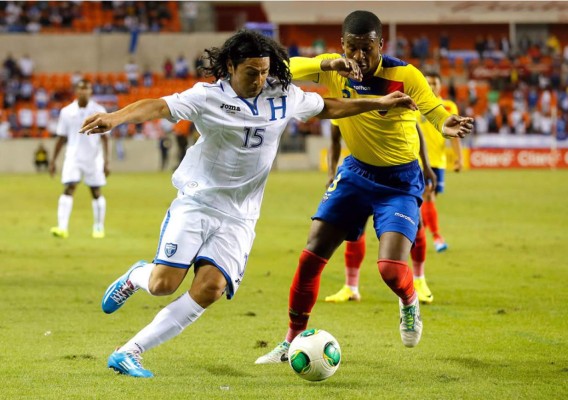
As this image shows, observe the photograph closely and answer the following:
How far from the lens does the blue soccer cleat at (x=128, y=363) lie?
628 centimetres

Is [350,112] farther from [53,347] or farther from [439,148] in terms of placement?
[439,148]

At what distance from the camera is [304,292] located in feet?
23.8

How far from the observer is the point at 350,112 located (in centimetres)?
654

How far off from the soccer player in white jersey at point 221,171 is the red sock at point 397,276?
42.0 inches

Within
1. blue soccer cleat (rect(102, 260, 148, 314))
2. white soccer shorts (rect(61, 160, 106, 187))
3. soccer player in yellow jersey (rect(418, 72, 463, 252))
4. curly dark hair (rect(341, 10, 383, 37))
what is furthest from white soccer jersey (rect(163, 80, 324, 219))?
white soccer shorts (rect(61, 160, 106, 187))

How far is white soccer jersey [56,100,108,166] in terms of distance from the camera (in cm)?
1658

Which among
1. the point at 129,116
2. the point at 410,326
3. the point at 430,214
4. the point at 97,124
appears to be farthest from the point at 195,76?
the point at 97,124

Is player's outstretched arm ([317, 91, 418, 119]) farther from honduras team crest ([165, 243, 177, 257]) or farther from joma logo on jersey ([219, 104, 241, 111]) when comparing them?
honduras team crest ([165, 243, 177, 257])

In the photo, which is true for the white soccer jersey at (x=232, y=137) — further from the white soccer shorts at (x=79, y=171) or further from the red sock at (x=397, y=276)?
the white soccer shorts at (x=79, y=171)

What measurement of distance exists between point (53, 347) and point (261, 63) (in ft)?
9.50

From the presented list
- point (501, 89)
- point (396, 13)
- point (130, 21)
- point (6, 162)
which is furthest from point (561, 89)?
point (6, 162)

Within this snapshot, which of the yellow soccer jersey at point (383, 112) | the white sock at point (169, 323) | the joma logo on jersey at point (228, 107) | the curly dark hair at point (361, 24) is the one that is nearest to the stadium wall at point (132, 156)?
the yellow soccer jersey at point (383, 112)

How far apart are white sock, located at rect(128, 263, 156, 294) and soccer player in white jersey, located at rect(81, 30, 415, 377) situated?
0.11ft

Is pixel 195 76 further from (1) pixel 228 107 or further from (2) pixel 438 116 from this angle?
(1) pixel 228 107
